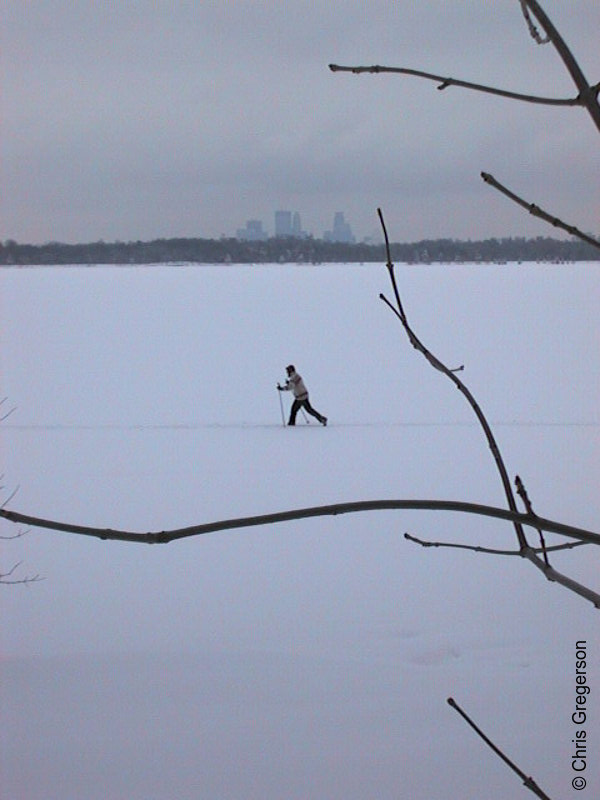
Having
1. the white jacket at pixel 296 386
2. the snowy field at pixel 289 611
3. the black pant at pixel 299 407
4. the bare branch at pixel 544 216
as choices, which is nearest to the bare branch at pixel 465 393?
the bare branch at pixel 544 216

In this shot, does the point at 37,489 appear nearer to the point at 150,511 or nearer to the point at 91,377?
the point at 150,511

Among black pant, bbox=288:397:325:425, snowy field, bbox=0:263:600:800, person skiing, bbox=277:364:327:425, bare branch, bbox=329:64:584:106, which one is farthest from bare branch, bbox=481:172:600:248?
black pant, bbox=288:397:325:425

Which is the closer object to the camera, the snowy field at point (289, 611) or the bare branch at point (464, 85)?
the bare branch at point (464, 85)

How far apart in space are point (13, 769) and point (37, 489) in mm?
6209

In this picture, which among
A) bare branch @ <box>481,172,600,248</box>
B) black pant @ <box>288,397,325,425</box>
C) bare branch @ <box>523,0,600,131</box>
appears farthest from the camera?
black pant @ <box>288,397,325,425</box>

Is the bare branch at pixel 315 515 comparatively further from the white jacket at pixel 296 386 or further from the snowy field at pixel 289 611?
the white jacket at pixel 296 386

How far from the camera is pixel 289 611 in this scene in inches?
285

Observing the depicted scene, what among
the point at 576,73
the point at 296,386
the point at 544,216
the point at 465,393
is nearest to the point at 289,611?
the point at 465,393

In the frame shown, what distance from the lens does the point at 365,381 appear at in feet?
68.2

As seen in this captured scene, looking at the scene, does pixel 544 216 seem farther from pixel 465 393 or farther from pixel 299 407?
pixel 299 407

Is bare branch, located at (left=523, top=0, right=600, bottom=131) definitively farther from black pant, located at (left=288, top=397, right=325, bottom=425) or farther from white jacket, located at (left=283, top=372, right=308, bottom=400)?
black pant, located at (left=288, top=397, right=325, bottom=425)

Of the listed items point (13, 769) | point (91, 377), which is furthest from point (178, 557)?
point (91, 377)

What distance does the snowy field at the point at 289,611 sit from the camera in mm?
5203

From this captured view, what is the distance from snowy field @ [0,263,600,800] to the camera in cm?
520
